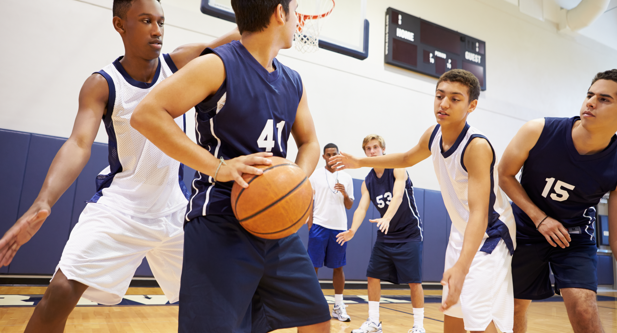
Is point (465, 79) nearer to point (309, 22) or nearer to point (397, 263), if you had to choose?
point (397, 263)

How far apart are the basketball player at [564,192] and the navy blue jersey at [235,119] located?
1.81 meters

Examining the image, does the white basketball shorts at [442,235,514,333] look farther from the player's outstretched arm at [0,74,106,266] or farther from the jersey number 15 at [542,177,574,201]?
the player's outstretched arm at [0,74,106,266]

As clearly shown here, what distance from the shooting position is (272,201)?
4.70ft

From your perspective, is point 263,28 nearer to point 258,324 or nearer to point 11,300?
point 258,324

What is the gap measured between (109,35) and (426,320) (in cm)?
614

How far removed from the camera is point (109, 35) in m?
6.53

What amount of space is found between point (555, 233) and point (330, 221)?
3.25 meters

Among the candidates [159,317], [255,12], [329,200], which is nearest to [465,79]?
[255,12]

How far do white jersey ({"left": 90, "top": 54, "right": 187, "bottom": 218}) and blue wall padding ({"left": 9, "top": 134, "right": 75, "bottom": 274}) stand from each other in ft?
14.4

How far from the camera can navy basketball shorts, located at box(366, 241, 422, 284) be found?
4.54 m

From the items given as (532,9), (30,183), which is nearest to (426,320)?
(30,183)

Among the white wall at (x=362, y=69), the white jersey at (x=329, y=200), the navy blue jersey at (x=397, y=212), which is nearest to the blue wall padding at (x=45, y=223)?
the white wall at (x=362, y=69)

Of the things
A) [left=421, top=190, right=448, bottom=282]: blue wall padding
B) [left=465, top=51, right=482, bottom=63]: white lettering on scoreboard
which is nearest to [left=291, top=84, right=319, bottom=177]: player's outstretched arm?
[left=421, top=190, right=448, bottom=282]: blue wall padding

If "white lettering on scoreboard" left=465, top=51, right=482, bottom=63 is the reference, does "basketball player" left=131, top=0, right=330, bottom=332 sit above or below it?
below
